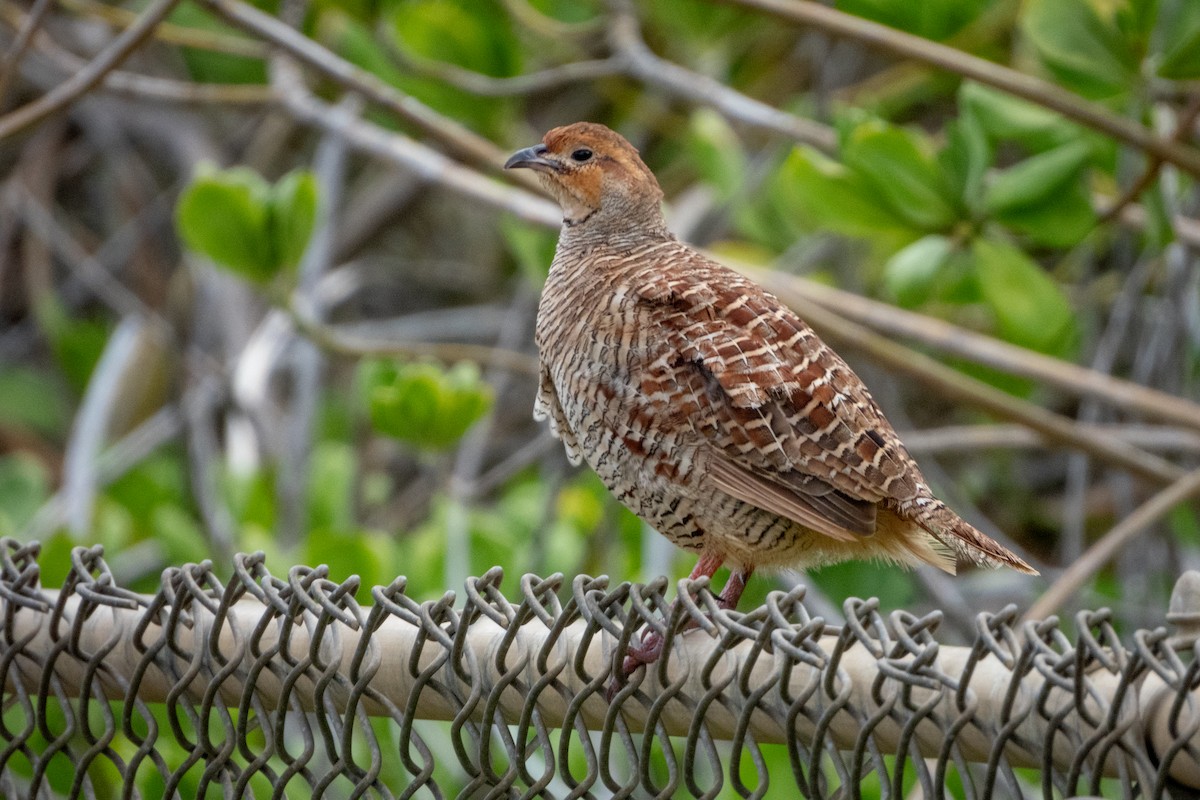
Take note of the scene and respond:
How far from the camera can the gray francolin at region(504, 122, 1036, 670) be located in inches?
78.4

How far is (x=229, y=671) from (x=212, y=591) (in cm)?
14

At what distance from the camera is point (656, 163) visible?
5645 millimetres

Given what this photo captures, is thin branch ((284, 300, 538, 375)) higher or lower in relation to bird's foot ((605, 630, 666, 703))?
higher

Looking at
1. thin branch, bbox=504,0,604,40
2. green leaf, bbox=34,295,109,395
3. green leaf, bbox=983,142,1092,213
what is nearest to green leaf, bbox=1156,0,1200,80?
green leaf, bbox=983,142,1092,213

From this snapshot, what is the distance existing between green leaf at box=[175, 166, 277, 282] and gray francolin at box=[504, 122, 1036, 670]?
1.09m

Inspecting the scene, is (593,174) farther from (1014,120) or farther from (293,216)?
(1014,120)

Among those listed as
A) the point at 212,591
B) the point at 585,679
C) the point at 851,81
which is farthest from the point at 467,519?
the point at 851,81

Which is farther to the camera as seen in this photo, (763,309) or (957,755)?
(763,309)

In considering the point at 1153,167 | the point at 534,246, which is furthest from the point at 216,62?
the point at 1153,167

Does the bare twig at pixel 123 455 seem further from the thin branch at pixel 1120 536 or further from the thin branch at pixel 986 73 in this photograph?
the thin branch at pixel 1120 536

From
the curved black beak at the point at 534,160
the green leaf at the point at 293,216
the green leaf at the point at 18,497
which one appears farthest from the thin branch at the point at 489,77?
the green leaf at the point at 18,497

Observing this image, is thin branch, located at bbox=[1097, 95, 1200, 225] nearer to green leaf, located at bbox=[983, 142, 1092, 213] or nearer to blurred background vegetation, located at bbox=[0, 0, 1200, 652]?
blurred background vegetation, located at bbox=[0, 0, 1200, 652]

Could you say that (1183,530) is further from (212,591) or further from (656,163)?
(212,591)

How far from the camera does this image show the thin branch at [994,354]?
10.5 feet
